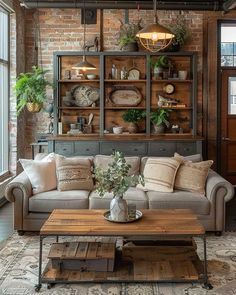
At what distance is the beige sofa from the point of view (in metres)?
4.86

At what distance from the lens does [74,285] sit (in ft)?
11.7

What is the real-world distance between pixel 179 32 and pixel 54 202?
3.99 metres

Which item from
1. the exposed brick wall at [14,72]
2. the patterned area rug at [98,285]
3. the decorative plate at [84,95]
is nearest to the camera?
the patterned area rug at [98,285]

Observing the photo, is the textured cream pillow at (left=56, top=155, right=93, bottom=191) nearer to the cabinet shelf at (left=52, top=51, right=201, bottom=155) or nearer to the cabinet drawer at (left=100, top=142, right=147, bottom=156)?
the cabinet drawer at (left=100, top=142, right=147, bottom=156)

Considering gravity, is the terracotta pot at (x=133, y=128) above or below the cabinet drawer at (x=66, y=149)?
above

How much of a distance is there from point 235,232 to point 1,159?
3933mm

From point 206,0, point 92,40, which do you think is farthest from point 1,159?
point 206,0

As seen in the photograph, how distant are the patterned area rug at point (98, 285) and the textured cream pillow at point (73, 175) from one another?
2.87ft

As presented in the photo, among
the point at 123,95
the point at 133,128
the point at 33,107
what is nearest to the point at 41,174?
the point at 33,107

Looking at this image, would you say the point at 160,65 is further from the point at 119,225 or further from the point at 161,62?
the point at 119,225

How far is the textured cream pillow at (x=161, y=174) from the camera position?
509cm

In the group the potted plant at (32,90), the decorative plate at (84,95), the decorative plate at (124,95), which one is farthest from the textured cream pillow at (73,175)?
the decorative plate at (124,95)

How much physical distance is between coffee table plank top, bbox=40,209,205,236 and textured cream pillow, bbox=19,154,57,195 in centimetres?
109

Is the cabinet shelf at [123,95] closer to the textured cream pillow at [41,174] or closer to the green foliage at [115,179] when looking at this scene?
the textured cream pillow at [41,174]
